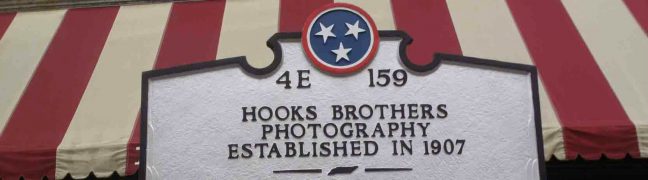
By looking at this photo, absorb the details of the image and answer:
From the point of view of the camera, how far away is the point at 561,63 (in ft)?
20.4

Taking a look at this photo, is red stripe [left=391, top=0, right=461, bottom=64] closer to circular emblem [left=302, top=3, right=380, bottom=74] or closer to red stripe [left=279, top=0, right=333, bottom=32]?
red stripe [left=279, top=0, right=333, bottom=32]

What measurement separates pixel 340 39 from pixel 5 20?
3865 millimetres

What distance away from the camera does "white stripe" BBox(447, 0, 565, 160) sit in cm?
625

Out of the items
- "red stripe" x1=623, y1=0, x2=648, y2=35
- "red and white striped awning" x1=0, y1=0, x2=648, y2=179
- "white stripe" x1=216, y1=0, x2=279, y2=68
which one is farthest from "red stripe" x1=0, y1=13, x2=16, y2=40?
"red stripe" x1=623, y1=0, x2=648, y2=35

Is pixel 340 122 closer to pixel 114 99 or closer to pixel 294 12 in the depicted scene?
pixel 114 99

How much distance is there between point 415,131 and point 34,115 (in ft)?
9.95

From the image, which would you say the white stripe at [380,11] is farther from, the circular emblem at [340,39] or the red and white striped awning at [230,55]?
the circular emblem at [340,39]

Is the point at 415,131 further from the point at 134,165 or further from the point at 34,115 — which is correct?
the point at 34,115

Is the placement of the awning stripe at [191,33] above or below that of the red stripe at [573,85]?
above

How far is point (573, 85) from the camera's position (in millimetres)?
5980

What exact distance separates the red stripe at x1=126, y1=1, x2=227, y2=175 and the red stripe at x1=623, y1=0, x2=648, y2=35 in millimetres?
3556

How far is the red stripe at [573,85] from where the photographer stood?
5523 mm

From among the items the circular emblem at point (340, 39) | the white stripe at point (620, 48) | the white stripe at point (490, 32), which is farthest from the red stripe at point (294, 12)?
the white stripe at point (620, 48)

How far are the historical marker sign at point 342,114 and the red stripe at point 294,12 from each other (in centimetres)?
162
